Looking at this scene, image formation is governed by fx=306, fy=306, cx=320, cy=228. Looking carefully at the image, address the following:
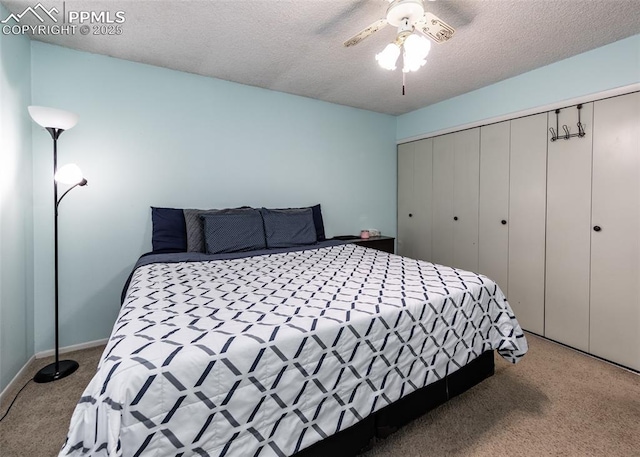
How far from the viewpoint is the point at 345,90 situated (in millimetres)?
3307

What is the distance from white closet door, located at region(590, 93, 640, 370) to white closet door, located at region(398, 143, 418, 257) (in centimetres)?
193

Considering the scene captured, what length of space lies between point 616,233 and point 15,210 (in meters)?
4.28

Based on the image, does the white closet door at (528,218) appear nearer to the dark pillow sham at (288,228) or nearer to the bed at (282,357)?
the bed at (282,357)

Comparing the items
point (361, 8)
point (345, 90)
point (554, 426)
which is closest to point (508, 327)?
point (554, 426)

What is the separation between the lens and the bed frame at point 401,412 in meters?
1.24

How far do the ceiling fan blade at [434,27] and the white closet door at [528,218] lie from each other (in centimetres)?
161

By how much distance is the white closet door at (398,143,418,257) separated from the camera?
411 centimetres

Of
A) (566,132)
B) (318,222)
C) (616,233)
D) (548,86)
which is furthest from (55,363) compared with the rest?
(548,86)

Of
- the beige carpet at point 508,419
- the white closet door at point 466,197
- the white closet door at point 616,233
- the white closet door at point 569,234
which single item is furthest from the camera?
the white closet door at point 466,197

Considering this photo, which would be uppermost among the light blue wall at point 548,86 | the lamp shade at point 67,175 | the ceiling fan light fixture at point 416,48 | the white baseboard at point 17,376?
the light blue wall at point 548,86

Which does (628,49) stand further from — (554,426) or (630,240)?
(554,426)

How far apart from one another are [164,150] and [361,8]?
2.00 m

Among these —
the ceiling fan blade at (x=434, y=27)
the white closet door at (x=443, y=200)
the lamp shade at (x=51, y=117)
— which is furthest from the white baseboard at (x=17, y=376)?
the white closet door at (x=443, y=200)

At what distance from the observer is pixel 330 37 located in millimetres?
2223
